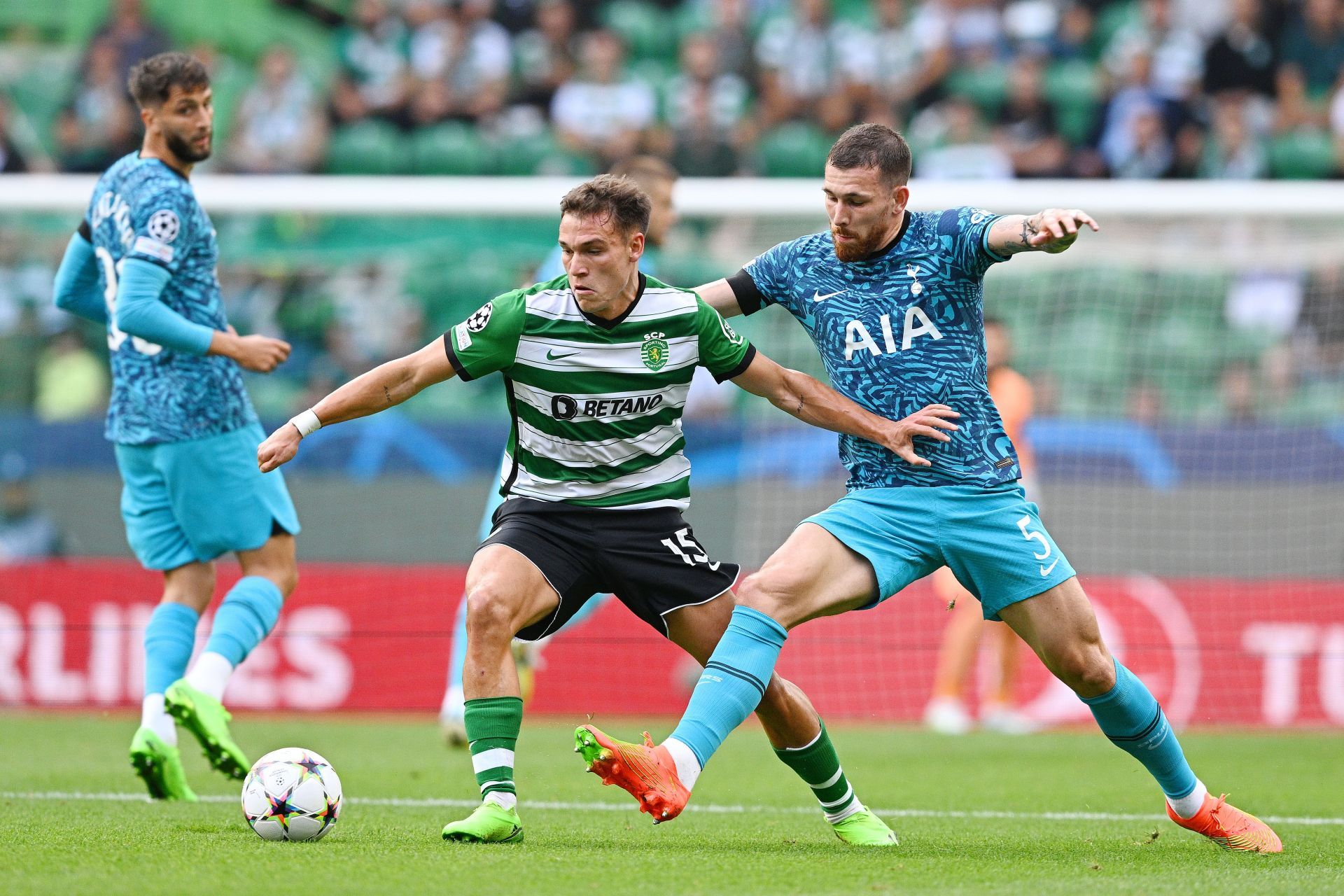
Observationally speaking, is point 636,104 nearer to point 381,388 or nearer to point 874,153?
point 874,153

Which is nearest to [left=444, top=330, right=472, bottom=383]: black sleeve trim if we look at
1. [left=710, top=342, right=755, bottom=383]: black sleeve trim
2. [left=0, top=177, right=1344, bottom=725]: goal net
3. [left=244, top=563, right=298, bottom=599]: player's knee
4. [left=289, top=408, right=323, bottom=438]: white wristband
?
[left=289, top=408, right=323, bottom=438]: white wristband

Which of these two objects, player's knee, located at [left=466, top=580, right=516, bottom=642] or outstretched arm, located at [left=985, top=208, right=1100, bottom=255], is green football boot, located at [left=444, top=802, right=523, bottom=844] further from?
outstretched arm, located at [left=985, top=208, right=1100, bottom=255]

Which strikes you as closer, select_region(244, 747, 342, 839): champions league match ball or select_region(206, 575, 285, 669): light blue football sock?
select_region(244, 747, 342, 839): champions league match ball

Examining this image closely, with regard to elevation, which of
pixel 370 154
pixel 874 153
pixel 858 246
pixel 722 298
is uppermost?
pixel 370 154

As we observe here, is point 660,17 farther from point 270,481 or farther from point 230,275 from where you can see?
point 270,481

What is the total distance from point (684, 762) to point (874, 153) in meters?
1.98

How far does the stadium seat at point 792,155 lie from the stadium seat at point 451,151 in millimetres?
2573

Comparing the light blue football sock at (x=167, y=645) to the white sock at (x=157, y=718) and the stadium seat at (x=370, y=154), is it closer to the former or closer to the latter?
the white sock at (x=157, y=718)

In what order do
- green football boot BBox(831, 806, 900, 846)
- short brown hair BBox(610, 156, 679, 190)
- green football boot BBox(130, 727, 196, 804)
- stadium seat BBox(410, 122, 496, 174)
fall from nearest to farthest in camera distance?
green football boot BBox(831, 806, 900, 846) < green football boot BBox(130, 727, 196, 804) < short brown hair BBox(610, 156, 679, 190) < stadium seat BBox(410, 122, 496, 174)

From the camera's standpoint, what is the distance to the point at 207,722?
5.70 meters

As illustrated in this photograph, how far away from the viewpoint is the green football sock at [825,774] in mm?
5145

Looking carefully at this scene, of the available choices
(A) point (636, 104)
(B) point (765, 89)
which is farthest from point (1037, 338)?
(A) point (636, 104)

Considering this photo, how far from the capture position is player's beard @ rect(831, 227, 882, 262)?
5.23m

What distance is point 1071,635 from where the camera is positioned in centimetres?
501
